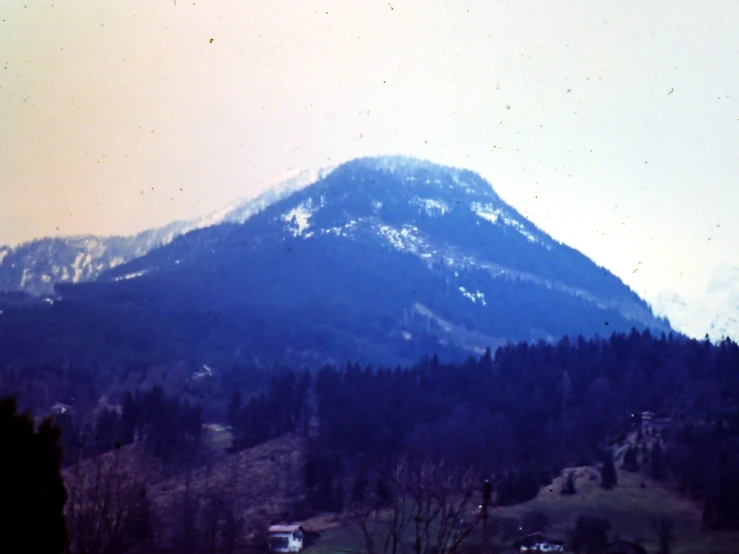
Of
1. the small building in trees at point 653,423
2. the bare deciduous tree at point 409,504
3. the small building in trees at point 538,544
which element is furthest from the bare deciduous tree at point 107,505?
the small building in trees at point 653,423

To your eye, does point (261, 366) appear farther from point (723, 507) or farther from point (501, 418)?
point (723, 507)

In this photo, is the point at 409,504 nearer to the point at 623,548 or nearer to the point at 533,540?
the point at 533,540

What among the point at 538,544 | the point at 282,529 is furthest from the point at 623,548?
the point at 282,529

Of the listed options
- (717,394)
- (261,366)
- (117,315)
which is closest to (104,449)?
(717,394)

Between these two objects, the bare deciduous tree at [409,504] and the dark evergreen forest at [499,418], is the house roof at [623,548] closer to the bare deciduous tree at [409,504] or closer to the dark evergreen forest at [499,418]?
the bare deciduous tree at [409,504]

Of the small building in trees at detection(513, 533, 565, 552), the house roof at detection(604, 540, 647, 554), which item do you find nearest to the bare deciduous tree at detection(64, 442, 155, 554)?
the small building in trees at detection(513, 533, 565, 552)
